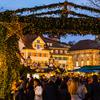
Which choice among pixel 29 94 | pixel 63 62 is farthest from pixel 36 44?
pixel 29 94

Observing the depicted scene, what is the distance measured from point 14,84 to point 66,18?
139 inches

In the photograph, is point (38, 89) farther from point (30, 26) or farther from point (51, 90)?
point (30, 26)

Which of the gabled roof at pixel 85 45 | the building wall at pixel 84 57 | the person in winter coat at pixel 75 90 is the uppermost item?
the gabled roof at pixel 85 45

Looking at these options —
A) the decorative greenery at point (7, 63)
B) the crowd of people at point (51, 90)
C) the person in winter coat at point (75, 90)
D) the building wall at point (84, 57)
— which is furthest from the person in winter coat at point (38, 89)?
the building wall at point (84, 57)

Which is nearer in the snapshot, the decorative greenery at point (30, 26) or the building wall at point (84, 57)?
the decorative greenery at point (30, 26)

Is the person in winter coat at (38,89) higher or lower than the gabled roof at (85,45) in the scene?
lower

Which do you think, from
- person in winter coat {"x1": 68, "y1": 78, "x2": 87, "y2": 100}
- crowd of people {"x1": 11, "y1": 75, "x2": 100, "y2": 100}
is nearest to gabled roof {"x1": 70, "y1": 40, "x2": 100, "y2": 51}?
crowd of people {"x1": 11, "y1": 75, "x2": 100, "y2": 100}

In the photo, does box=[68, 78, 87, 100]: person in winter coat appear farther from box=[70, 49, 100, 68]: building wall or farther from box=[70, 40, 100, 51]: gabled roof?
box=[70, 40, 100, 51]: gabled roof

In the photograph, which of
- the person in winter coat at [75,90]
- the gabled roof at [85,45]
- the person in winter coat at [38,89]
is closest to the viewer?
the person in winter coat at [75,90]

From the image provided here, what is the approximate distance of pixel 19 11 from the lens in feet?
73.1

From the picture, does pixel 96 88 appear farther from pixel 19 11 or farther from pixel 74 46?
pixel 74 46

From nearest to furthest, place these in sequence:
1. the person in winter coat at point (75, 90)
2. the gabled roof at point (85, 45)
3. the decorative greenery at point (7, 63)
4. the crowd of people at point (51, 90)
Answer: the person in winter coat at point (75, 90), the decorative greenery at point (7, 63), the crowd of people at point (51, 90), the gabled roof at point (85, 45)

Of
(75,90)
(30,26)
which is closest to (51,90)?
(30,26)

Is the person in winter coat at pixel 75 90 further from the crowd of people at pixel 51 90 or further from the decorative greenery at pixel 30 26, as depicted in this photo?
the decorative greenery at pixel 30 26
